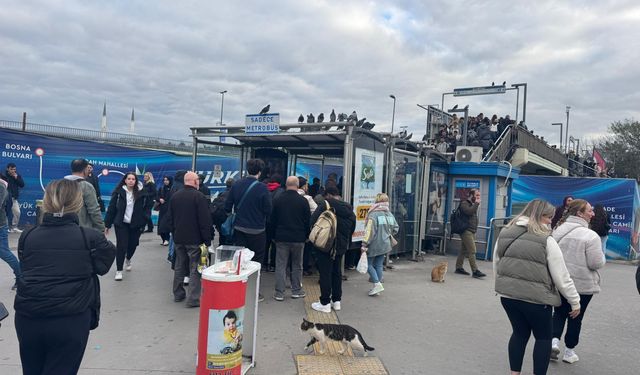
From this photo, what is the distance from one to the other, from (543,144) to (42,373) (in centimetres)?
2116

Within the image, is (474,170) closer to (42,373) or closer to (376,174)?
(376,174)

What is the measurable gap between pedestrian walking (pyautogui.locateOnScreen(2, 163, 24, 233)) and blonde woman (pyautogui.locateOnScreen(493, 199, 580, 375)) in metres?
10.8

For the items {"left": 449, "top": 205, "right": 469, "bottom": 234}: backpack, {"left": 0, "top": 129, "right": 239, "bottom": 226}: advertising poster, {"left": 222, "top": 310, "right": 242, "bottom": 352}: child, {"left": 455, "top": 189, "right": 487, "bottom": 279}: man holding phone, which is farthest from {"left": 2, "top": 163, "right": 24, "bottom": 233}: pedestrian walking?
{"left": 455, "top": 189, "right": 487, "bottom": 279}: man holding phone

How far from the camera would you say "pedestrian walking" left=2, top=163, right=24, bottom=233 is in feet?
34.0

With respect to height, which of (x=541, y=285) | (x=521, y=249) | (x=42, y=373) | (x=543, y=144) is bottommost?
(x=42, y=373)

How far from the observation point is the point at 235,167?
14.7 m

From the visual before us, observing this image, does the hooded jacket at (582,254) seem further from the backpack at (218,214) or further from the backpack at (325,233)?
the backpack at (218,214)

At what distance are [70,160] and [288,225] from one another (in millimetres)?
8333

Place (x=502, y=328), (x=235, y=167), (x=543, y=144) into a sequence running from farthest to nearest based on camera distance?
(x=543, y=144) < (x=235, y=167) < (x=502, y=328)

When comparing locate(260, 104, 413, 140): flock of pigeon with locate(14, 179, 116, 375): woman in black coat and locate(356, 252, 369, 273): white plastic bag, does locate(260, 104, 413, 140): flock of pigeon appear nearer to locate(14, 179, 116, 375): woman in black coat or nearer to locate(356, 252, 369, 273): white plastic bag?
locate(356, 252, 369, 273): white plastic bag

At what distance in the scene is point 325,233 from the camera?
5.84 m

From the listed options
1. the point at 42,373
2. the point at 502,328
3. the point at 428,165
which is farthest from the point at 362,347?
the point at 428,165

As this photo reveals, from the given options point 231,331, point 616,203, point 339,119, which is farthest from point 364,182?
point 616,203

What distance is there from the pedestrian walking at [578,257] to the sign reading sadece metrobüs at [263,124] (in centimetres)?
475
